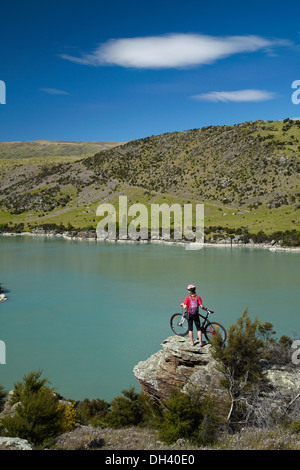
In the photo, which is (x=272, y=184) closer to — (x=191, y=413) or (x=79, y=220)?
(x=79, y=220)

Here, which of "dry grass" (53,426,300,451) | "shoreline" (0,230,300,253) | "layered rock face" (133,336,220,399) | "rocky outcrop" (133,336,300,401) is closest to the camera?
"dry grass" (53,426,300,451)

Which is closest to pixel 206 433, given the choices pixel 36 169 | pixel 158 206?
pixel 158 206

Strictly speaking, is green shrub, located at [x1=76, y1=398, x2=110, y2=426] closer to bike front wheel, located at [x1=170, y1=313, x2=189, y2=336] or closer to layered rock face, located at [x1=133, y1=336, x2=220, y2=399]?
layered rock face, located at [x1=133, y1=336, x2=220, y2=399]

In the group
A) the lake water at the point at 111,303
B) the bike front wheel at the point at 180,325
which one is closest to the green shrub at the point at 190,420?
the bike front wheel at the point at 180,325

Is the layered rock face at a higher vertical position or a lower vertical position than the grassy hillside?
lower

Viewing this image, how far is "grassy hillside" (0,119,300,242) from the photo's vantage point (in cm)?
8632

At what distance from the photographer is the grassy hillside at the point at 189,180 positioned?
8632cm

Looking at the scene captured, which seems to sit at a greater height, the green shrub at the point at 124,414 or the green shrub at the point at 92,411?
the green shrub at the point at 124,414

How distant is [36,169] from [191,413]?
148503mm

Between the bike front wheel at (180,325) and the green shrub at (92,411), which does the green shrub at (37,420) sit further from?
the bike front wheel at (180,325)

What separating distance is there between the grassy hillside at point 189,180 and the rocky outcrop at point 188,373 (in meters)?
59.0

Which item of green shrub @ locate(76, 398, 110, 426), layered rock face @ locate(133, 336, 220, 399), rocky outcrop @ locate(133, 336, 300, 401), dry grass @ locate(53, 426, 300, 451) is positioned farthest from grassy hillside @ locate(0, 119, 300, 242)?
dry grass @ locate(53, 426, 300, 451)

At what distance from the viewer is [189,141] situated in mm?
132000

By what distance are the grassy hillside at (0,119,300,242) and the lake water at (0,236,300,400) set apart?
28.5 metres
